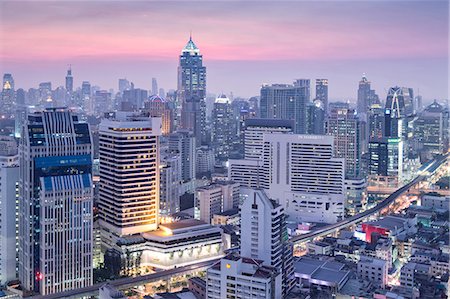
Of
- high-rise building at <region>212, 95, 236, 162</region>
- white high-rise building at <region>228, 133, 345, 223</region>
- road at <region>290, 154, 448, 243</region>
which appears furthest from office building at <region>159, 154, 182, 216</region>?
high-rise building at <region>212, 95, 236, 162</region>

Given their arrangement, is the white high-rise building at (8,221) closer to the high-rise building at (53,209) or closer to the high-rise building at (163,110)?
the high-rise building at (53,209)

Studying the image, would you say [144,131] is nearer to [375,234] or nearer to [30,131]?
[30,131]

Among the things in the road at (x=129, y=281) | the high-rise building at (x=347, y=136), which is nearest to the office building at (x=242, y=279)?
the road at (x=129, y=281)

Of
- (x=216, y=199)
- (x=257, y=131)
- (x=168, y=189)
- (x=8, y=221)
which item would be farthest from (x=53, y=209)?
(x=257, y=131)

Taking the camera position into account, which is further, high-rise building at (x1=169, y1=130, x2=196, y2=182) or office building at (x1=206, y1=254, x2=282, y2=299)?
high-rise building at (x1=169, y1=130, x2=196, y2=182)

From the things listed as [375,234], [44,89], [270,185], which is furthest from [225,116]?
[375,234]

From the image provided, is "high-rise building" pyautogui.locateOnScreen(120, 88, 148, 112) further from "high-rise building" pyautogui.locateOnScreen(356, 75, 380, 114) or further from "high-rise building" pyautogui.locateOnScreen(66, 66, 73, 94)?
"high-rise building" pyautogui.locateOnScreen(356, 75, 380, 114)
